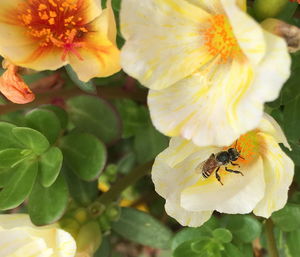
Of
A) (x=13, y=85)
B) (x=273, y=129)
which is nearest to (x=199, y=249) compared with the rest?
(x=273, y=129)

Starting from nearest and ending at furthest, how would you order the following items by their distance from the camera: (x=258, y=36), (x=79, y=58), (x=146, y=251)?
(x=258, y=36), (x=79, y=58), (x=146, y=251)

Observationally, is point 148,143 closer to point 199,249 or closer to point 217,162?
point 199,249

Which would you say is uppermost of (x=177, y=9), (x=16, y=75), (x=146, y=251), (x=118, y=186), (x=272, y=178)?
(x=177, y=9)

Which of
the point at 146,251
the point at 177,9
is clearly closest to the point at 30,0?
the point at 177,9

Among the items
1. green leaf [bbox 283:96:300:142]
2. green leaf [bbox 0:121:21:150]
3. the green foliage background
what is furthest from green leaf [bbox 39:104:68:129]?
green leaf [bbox 283:96:300:142]

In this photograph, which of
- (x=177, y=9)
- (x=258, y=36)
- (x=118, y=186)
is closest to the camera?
(x=258, y=36)

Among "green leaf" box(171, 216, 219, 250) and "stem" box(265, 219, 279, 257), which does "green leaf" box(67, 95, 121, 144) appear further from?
"stem" box(265, 219, 279, 257)

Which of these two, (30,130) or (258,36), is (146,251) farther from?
(258,36)
